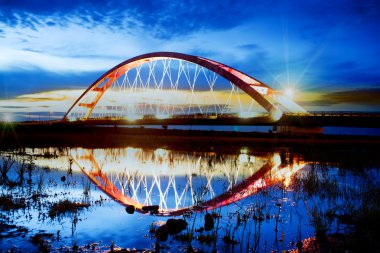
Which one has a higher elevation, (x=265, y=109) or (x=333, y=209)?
(x=265, y=109)

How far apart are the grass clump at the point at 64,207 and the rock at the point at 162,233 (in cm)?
254

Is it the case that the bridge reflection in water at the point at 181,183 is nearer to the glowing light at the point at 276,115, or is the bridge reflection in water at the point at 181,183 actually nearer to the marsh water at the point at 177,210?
the marsh water at the point at 177,210

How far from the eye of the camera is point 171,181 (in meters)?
12.5

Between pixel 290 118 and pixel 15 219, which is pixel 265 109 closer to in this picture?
pixel 290 118

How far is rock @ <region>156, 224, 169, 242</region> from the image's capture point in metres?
6.19

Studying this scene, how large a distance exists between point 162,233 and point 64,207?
2.93 m

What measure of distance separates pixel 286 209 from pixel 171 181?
523cm

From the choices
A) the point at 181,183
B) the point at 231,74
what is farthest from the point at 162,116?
the point at 181,183

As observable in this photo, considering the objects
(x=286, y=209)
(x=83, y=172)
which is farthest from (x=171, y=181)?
(x=286, y=209)

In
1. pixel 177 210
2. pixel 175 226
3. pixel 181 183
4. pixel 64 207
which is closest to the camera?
pixel 175 226

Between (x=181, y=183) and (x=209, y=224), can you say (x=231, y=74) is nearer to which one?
(x=181, y=183)

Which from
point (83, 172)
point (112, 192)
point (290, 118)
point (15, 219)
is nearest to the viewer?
point (15, 219)

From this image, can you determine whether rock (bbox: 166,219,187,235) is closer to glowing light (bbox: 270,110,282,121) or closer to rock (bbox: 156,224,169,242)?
rock (bbox: 156,224,169,242)

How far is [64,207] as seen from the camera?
802 centimetres
